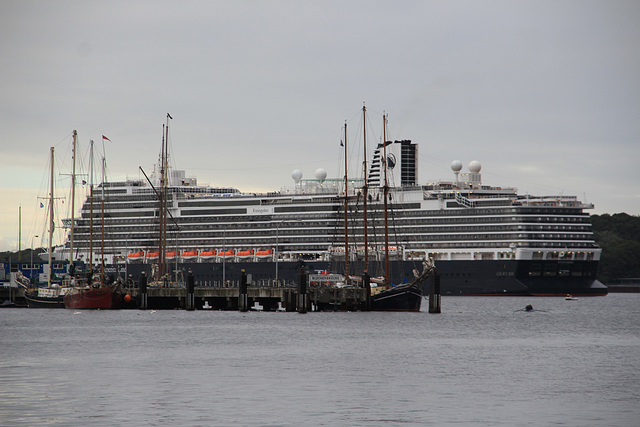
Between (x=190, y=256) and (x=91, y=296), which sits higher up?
(x=190, y=256)

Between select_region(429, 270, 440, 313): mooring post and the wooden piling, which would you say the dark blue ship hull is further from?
the wooden piling

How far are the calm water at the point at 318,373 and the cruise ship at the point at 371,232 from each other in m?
55.0

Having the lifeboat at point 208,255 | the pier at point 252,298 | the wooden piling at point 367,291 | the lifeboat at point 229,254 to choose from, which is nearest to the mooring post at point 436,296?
the wooden piling at point 367,291

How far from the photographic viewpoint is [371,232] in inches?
5453

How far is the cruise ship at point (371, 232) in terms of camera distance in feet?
440

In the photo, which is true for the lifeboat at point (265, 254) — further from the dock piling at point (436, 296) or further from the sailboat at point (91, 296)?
the dock piling at point (436, 296)

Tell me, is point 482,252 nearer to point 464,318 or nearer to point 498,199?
point 498,199

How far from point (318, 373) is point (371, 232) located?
94004 millimetres

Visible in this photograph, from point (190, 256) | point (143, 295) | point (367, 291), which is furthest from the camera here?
point (190, 256)

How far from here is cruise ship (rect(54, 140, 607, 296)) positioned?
440 feet

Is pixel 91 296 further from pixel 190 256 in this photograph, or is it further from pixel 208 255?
pixel 190 256

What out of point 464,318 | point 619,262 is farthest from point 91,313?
point 619,262

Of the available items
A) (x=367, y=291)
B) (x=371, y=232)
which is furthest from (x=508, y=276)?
(x=367, y=291)

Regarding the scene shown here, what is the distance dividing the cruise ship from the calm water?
5501 cm
